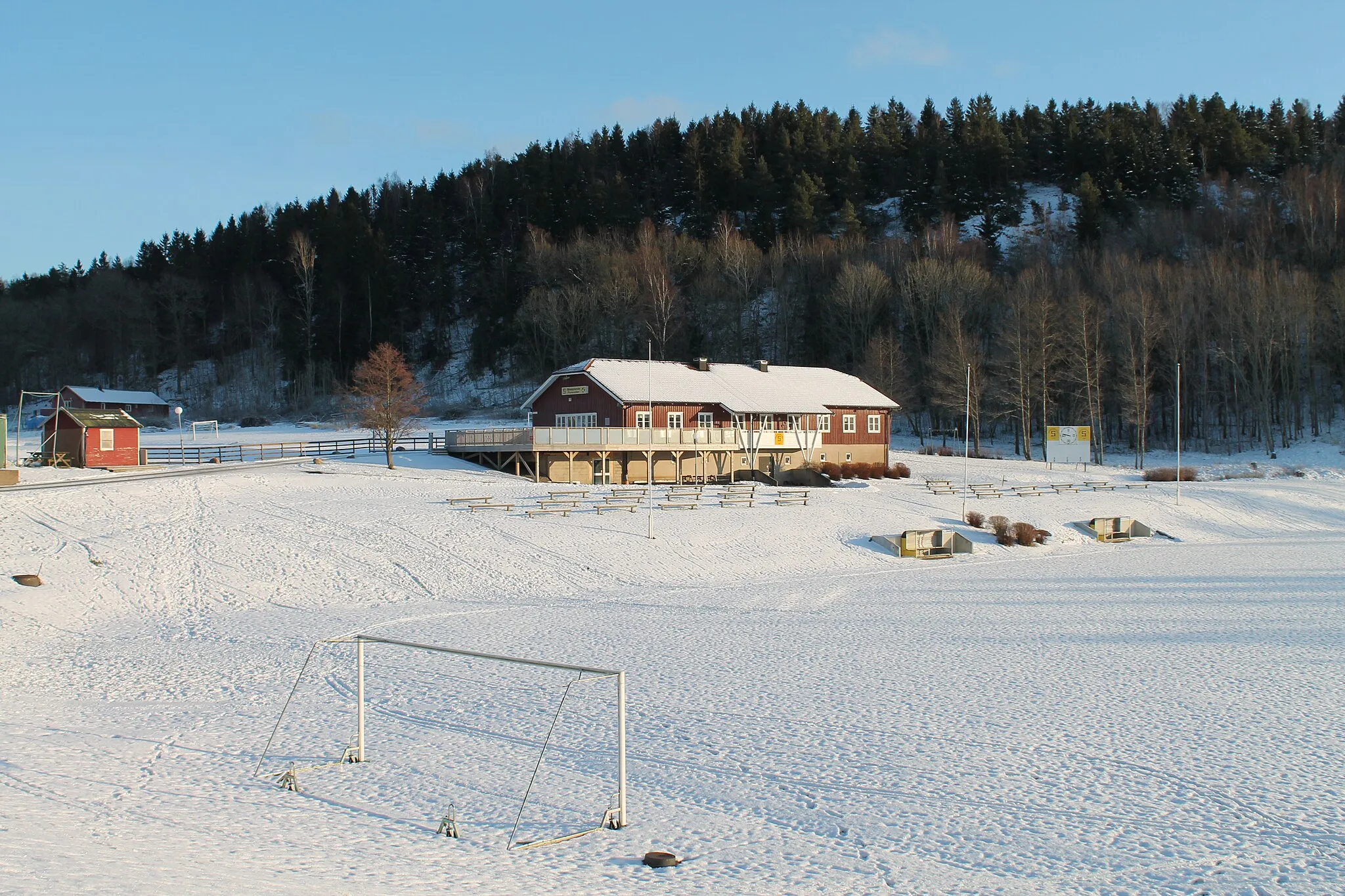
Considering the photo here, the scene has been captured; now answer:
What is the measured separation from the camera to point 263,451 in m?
52.8

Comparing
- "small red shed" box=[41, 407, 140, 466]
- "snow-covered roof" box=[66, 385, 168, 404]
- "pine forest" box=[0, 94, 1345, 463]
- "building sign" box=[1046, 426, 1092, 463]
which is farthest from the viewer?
"snow-covered roof" box=[66, 385, 168, 404]

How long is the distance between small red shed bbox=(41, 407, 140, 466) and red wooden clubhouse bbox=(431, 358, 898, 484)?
554 inches

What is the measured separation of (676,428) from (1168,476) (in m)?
27.8

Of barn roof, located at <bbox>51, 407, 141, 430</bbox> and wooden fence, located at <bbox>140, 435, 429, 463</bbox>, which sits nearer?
barn roof, located at <bbox>51, 407, 141, 430</bbox>

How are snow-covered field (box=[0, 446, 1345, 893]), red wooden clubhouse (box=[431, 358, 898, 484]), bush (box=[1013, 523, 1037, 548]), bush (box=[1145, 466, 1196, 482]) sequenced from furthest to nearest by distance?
bush (box=[1145, 466, 1196, 482])
red wooden clubhouse (box=[431, 358, 898, 484])
bush (box=[1013, 523, 1037, 548])
snow-covered field (box=[0, 446, 1345, 893])

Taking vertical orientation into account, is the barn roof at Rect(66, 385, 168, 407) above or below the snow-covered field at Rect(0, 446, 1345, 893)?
above

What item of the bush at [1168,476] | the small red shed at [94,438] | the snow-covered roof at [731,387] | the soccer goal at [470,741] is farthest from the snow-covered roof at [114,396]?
the bush at [1168,476]

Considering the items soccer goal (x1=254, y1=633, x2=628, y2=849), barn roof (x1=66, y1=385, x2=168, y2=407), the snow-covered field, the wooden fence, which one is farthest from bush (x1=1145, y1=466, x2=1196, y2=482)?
barn roof (x1=66, y1=385, x2=168, y2=407)

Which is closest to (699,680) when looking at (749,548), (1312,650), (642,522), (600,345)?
(1312,650)

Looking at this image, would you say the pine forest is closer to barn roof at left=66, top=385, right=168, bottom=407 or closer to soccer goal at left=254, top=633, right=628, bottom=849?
barn roof at left=66, top=385, right=168, bottom=407

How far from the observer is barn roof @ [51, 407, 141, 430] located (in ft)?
143

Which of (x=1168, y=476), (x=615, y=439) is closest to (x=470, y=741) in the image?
(x=615, y=439)

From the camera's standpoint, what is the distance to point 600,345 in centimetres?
8350

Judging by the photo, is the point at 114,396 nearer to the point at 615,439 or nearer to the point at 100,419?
the point at 100,419
